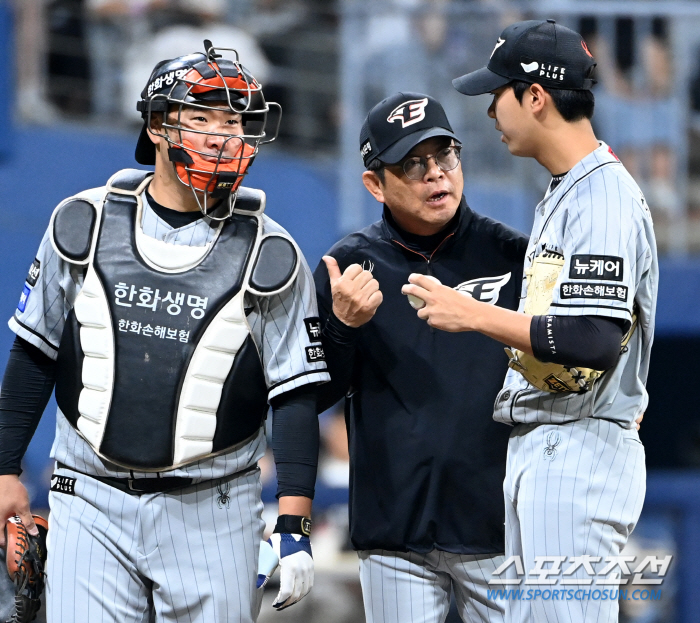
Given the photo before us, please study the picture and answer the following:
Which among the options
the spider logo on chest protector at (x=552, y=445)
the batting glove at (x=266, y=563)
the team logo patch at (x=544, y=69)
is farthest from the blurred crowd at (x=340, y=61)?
the batting glove at (x=266, y=563)

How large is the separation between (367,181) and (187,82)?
713mm

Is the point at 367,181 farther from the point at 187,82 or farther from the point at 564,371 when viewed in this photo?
the point at 564,371

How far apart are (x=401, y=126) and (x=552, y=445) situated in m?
1.05

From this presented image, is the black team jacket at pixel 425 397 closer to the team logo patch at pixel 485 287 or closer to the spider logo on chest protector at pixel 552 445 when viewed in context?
the team logo patch at pixel 485 287

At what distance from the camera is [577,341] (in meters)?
2.57

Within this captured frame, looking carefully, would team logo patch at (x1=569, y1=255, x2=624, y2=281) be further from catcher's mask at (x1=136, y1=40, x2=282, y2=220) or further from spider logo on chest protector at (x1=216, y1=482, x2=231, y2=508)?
spider logo on chest protector at (x1=216, y1=482, x2=231, y2=508)

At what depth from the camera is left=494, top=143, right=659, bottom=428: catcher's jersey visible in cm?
260

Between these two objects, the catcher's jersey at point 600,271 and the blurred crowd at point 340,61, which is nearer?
the catcher's jersey at point 600,271

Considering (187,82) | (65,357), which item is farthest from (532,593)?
(187,82)

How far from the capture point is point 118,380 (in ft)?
9.27

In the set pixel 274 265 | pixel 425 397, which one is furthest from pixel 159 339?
pixel 425 397

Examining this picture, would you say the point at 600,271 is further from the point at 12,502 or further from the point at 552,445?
the point at 12,502

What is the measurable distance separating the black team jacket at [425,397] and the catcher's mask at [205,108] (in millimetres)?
514

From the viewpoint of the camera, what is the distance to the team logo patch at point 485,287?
3215 mm
